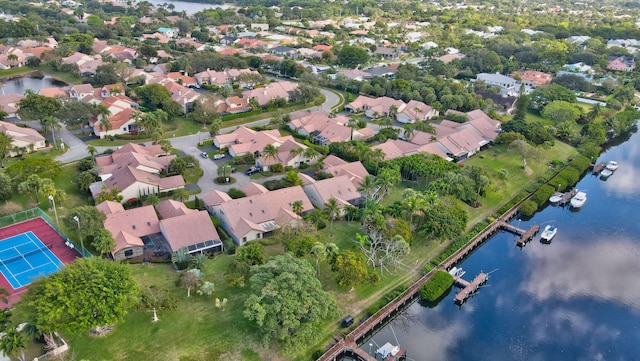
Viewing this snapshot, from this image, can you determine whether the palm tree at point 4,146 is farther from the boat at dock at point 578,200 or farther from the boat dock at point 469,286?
the boat at dock at point 578,200

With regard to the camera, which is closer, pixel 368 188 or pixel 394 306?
pixel 394 306

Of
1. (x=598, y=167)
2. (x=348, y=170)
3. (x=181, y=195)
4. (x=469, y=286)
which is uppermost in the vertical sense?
(x=181, y=195)

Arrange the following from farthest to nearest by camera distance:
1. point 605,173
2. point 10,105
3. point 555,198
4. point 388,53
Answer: point 388,53
point 10,105
point 605,173
point 555,198

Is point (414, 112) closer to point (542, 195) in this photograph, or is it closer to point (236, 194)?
point (542, 195)

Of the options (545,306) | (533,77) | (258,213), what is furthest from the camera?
(533,77)

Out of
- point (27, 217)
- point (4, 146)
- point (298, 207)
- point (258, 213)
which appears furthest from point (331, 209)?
point (4, 146)

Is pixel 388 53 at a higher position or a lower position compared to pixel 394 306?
lower
